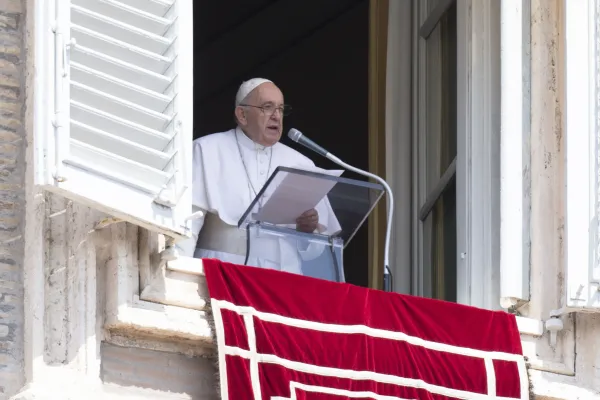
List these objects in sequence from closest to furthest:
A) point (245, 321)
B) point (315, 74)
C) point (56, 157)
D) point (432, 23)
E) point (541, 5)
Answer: point (56, 157)
point (245, 321)
point (541, 5)
point (432, 23)
point (315, 74)

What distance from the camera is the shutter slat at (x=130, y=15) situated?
737 cm

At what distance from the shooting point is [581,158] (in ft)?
27.1

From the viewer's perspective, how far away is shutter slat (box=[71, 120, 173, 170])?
7133 millimetres

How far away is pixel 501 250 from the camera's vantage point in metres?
8.28

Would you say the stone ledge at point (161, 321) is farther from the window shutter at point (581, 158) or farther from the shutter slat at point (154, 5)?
the window shutter at point (581, 158)

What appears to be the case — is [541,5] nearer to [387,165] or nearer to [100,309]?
[387,165]

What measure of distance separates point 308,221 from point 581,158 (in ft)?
3.22

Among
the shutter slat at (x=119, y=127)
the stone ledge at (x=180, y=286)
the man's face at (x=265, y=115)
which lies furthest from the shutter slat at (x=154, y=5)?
the man's face at (x=265, y=115)

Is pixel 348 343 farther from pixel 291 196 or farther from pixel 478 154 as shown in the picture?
pixel 478 154

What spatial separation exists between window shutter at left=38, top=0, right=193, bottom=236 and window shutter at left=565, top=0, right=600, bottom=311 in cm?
152

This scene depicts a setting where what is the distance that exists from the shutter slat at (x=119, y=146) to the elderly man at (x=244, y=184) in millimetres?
830

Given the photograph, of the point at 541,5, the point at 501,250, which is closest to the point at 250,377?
the point at 501,250

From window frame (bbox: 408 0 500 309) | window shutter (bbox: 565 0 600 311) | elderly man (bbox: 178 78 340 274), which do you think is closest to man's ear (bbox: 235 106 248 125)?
elderly man (bbox: 178 78 340 274)

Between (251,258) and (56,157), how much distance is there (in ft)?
4.13
